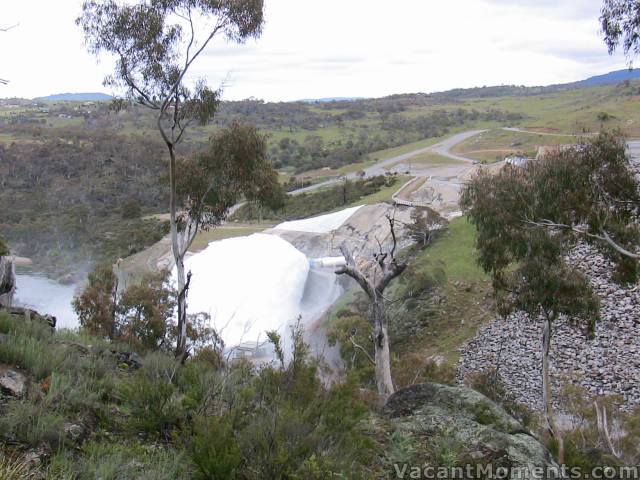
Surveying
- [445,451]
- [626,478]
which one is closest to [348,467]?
[445,451]

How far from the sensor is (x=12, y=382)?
15.4 ft

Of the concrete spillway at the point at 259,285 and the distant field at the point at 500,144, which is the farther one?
the distant field at the point at 500,144

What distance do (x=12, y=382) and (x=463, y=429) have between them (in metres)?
4.01

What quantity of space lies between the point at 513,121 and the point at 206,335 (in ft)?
308

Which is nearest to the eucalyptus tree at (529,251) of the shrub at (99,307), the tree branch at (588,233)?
the tree branch at (588,233)

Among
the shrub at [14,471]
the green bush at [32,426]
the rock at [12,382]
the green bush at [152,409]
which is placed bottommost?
the green bush at [152,409]

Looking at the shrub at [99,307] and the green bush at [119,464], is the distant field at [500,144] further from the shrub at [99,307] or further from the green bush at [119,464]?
the green bush at [119,464]

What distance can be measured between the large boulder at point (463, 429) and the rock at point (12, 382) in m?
3.29

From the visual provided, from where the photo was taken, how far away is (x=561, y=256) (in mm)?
11586

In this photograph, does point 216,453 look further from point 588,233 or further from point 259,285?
point 259,285

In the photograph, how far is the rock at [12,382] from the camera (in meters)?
4.49

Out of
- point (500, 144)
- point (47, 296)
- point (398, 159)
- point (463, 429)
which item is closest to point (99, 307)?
point (463, 429)

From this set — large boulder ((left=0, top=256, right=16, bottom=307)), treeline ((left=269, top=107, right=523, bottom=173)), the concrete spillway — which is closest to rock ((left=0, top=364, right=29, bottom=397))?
large boulder ((left=0, top=256, right=16, bottom=307))

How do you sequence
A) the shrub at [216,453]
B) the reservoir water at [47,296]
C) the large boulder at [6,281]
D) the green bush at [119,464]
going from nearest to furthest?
the green bush at [119,464]
the shrub at [216,453]
the large boulder at [6,281]
the reservoir water at [47,296]
